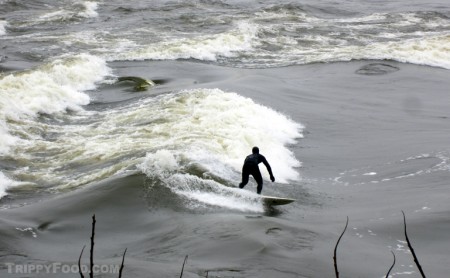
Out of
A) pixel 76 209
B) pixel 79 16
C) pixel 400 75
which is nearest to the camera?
pixel 76 209

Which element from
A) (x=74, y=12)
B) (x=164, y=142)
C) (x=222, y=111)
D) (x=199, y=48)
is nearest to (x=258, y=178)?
(x=164, y=142)

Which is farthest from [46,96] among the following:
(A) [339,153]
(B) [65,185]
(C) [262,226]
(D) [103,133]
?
(C) [262,226]

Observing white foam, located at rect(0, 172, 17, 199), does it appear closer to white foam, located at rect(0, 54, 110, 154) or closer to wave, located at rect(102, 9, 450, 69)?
white foam, located at rect(0, 54, 110, 154)

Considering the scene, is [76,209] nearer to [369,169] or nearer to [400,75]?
[369,169]

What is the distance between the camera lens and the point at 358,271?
8414 millimetres

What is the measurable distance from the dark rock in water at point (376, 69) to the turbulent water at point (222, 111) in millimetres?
45

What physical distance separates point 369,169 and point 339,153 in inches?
53.9

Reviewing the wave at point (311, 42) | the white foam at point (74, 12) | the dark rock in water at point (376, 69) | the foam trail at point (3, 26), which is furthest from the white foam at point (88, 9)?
the dark rock in water at point (376, 69)

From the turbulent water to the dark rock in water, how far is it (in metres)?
0.05

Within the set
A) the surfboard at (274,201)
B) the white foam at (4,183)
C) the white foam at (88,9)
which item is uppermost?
the white foam at (88,9)

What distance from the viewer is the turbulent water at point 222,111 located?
12.3 meters

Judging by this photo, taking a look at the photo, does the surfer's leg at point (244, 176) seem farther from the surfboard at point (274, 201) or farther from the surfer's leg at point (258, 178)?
the surfboard at point (274, 201)

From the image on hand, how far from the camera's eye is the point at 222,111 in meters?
17.4

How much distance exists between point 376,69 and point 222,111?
9.74 metres
